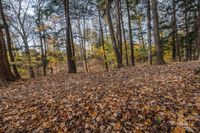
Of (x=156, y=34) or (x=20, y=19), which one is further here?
(x=20, y=19)

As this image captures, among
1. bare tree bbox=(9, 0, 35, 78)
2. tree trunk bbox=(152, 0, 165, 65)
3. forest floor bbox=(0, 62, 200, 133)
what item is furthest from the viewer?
bare tree bbox=(9, 0, 35, 78)

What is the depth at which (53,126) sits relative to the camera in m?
3.21

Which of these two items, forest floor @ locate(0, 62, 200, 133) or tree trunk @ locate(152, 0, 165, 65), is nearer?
forest floor @ locate(0, 62, 200, 133)

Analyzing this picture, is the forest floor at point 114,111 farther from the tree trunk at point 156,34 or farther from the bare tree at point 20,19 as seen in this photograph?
the bare tree at point 20,19

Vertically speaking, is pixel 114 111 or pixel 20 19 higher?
pixel 20 19

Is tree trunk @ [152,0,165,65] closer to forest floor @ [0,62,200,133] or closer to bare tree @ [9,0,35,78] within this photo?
forest floor @ [0,62,200,133]

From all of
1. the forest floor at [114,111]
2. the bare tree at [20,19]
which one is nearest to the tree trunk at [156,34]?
the forest floor at [114,111]

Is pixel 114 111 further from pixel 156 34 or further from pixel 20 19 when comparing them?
pixel 20 19

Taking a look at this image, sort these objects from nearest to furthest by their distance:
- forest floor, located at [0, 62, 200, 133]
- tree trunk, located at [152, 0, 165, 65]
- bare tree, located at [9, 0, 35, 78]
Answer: forest floor, located at [0, 62, 200, 133]
tree trunk, located at [152, 0, 165, 65]
bare tree, located at [9, 0, 35, 78]

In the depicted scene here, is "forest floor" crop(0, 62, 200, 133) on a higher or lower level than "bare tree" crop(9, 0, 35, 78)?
lower

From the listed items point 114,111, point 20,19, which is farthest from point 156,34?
point 20,19

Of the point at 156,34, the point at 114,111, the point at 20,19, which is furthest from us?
the point at 20,19

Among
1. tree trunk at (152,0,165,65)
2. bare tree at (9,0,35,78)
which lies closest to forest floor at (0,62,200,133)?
tree trunk at (152,0,165,65)

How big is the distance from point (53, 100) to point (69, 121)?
4.91ft
